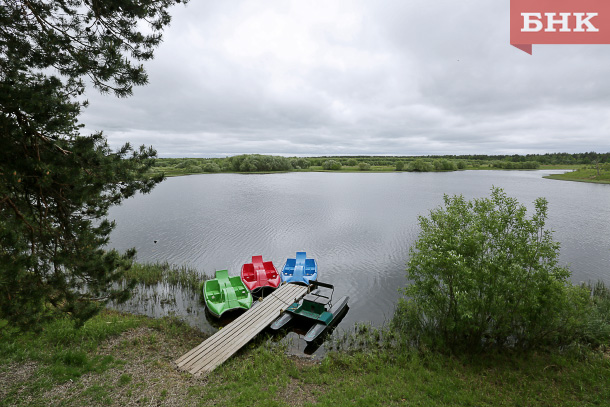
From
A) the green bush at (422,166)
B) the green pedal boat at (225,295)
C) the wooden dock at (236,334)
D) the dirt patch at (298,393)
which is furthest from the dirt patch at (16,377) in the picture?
the green bush at (422,166)

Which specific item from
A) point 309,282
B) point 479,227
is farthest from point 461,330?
point 309,282

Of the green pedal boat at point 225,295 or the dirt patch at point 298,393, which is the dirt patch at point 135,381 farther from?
the green pedal boat at point 225,295

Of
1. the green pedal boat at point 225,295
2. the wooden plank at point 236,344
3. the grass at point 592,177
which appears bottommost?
the wooden plank at point 236,344

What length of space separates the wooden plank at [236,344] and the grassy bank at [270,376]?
13.5 inches

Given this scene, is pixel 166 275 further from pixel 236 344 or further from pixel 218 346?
pixel 236 344

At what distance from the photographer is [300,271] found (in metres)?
17.7

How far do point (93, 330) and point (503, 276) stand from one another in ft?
47.0

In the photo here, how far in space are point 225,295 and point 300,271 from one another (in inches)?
206

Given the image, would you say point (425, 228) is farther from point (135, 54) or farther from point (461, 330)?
point (135, 54)

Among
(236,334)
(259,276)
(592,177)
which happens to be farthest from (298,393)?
(592,177)

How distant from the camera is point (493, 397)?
7672 mm

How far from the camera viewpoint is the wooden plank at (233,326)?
9682 millimetres

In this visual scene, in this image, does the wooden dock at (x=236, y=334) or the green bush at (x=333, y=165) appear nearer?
the wooden dock at (x=236, y=334)

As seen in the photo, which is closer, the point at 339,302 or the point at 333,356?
the point at 333,356
